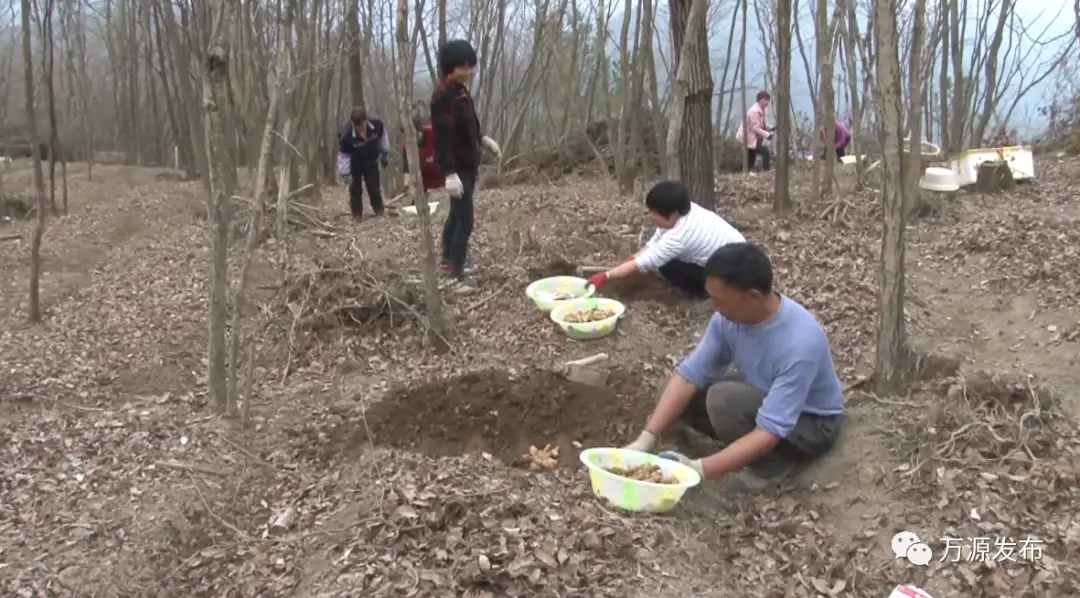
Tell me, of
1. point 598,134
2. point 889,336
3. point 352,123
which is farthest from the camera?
point 598,134

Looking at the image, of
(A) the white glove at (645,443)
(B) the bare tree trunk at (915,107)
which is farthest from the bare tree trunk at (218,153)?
(B) the bare tree trunk at (915,107)

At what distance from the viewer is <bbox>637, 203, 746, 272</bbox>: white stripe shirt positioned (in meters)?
4.49

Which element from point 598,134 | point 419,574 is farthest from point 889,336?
point 598,134

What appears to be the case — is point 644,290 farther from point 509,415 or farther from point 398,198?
point 398,198

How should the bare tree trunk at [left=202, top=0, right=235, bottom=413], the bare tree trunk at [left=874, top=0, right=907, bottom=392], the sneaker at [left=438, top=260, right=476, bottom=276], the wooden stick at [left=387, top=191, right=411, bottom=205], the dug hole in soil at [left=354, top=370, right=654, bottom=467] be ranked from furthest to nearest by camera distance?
the wooden stick at [left=387, top=191, right=411, bottom=205], the sneaker at [left=438, top=260, right=476, bottom=276], the dug hole in soil at [left=354, top=370, right=654, bottom=467], the bare tree trunk at [left=202, top=0, right=235, bottom=413], the bare tree trunk at [left=874, top=0, right=907, bottom=392]

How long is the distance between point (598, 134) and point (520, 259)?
675 cm

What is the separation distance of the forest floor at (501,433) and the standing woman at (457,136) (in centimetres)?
39

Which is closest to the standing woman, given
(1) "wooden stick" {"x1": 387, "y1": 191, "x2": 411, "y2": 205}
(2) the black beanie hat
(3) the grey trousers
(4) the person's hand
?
(2) the black beanie hat

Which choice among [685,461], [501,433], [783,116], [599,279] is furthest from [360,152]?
[685,461]

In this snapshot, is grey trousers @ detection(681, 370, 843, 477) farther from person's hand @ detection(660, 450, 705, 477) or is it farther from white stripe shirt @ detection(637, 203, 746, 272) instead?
white stripe shirt @ detection(637, 203, 746, 272)

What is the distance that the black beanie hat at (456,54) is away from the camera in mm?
4691

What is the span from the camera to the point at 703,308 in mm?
4949

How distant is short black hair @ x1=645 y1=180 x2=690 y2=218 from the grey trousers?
4.67 ft

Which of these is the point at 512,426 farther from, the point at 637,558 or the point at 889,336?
the point at 889,336
